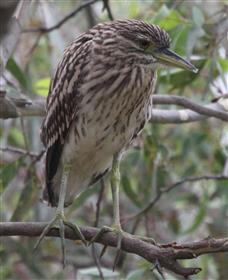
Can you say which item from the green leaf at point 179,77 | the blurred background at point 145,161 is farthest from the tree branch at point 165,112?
the green leaf at point 179,77

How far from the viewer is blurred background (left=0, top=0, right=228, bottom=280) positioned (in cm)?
339

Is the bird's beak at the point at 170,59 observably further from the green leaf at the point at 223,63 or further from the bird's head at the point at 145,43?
the green leaf at the point at 223,63

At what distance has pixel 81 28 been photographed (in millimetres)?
4574

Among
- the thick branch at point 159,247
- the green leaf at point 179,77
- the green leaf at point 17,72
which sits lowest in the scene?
the thick branch at point 159,247

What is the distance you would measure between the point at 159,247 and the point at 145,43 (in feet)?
2.56

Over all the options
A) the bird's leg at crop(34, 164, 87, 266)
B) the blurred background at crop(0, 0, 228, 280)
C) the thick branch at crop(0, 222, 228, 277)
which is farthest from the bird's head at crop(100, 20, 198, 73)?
the thick branch at crop(0, 222, 228, 277)

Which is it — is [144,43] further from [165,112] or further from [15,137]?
[15,137]

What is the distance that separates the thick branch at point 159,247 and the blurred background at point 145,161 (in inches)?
28.6

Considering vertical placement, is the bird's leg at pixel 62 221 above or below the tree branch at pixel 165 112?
below

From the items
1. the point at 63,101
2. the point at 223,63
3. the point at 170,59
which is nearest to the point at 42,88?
the point at 223,63

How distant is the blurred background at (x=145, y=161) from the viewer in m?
3.39

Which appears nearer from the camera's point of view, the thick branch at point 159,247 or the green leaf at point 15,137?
the thick branch at point 159,247

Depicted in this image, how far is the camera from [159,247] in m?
2.21

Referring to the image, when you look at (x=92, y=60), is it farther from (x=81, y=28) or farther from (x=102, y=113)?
(x=81, y=28)
